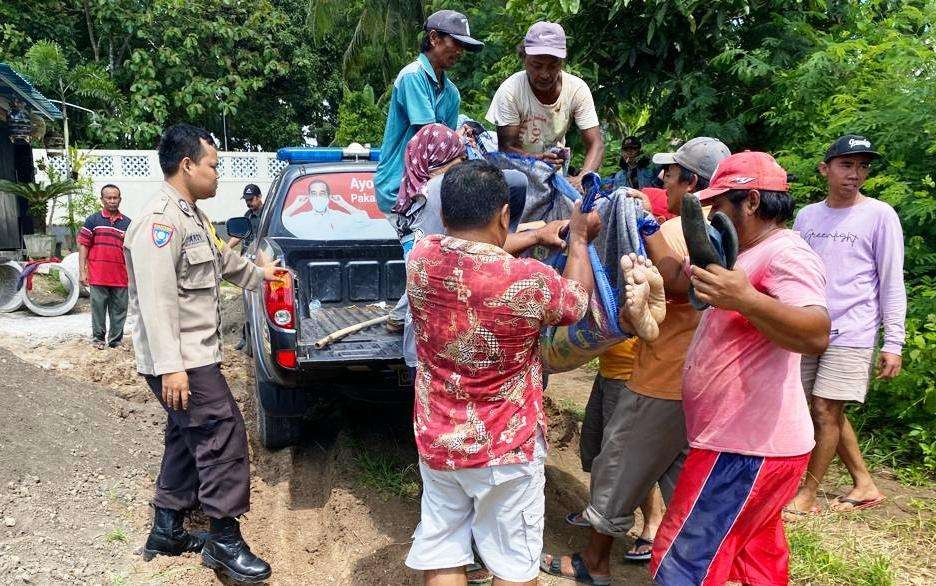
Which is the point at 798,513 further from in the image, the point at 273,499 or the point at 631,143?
the point at 631,143

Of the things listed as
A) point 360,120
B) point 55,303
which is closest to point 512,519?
point 55,303

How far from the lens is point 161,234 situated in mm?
2975

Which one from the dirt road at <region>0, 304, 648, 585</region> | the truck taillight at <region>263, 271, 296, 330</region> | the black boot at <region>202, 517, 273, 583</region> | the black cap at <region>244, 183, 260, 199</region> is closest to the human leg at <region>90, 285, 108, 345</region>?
the black cap at <region>244, 183, 260, 199</region>

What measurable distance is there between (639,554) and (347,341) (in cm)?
190

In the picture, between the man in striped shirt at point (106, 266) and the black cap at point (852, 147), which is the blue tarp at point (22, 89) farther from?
the black cap at point (852, 147)

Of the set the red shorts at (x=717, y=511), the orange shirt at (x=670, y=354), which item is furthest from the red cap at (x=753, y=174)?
the red shorts at (x=717, y=511)

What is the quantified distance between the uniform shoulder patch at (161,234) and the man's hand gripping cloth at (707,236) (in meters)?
2.15

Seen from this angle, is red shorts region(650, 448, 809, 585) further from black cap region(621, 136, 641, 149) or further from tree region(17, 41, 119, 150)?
tree region(17, 41, 119, 150)

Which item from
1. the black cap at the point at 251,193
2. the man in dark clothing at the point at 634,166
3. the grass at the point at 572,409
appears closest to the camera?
the grass at the point at 572,409

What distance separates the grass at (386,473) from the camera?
4077mm

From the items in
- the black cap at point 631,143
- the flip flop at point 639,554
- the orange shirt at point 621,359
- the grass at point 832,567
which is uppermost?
the black cap at point 631,143

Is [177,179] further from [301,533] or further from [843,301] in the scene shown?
[843,301]

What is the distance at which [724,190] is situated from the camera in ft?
7.27

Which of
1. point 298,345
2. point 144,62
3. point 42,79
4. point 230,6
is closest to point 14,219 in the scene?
point 42,79
